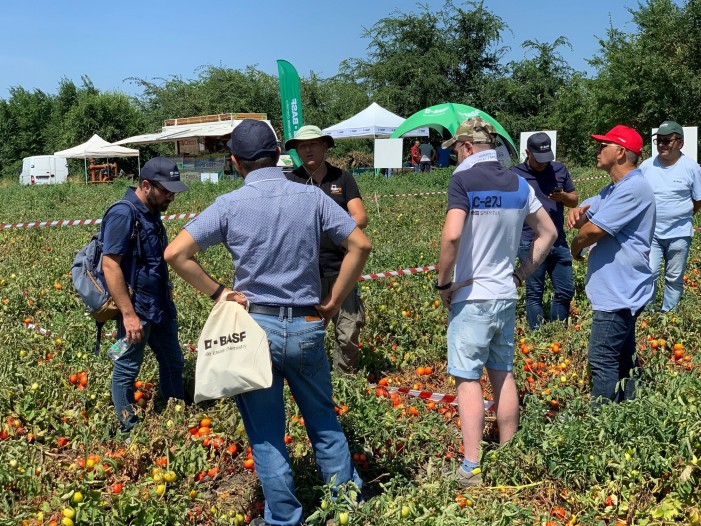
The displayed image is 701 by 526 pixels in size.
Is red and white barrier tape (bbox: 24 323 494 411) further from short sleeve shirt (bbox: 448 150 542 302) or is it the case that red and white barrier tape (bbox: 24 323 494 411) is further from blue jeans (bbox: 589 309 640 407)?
short sleeve shirt (bbox: 448 150 542 302)

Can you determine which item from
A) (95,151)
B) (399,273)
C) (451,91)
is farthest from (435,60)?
(399,273)

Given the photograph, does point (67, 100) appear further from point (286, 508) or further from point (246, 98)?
point (286, 508)

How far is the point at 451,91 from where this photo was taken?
128ft

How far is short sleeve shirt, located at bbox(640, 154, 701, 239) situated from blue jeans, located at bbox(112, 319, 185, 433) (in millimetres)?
4394

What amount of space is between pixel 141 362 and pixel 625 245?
10.1 feet

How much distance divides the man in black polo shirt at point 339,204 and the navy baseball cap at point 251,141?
1.53m

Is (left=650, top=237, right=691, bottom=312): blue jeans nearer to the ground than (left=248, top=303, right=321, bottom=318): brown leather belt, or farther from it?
nearer to the ground

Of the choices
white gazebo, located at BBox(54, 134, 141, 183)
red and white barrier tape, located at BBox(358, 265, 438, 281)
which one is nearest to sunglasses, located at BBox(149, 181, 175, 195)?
red and white barrier tape, located at BBox(358, 265, 438, 281)

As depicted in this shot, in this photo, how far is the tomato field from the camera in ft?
10.6

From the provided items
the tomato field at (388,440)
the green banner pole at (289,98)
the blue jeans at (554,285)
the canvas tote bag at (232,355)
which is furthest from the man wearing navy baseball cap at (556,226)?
the green banner pole at (289,98)

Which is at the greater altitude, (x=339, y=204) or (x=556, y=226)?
(x=339, y=204)

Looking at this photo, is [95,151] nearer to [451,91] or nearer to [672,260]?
[451,91]

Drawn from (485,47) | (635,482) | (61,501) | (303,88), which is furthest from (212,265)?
(303,88)

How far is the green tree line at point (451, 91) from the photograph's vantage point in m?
26.4
